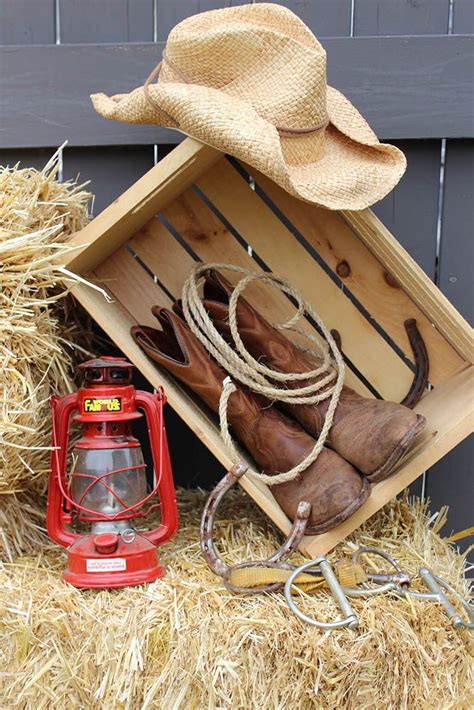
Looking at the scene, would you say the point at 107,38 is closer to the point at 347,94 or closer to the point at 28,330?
the point at 347,94

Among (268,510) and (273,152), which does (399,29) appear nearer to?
(273,152)

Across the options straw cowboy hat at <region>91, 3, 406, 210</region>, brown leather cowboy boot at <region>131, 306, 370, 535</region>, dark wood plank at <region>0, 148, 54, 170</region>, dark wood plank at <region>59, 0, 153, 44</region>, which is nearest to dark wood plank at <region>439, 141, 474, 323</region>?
straw cowboy hat at <region>91, 3, 406, 210</region>

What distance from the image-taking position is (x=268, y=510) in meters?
1.19

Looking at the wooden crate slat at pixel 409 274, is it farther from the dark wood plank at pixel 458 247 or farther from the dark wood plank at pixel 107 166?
the dark wood plank at pixel 107 166

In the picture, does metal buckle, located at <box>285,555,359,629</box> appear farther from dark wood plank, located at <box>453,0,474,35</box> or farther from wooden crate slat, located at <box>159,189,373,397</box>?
dark wood plank, located at <box>453,0,474,35</box>

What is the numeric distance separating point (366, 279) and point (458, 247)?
314 millimetres

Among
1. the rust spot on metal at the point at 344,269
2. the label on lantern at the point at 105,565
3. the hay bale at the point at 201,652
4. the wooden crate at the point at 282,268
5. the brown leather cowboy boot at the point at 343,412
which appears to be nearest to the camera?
the hay bale at the point at 201,652

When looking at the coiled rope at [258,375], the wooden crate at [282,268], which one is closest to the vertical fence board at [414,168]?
the wooden crate at [282,268]

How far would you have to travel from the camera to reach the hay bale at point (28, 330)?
1.07 metres

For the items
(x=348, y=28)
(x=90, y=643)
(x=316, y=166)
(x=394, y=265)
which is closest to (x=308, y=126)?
(x=316, y=166)

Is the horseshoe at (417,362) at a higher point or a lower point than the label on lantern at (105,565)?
higher

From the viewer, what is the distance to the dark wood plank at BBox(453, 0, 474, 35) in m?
1.61

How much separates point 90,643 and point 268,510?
376mm

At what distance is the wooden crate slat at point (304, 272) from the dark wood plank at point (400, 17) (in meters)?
0.49
